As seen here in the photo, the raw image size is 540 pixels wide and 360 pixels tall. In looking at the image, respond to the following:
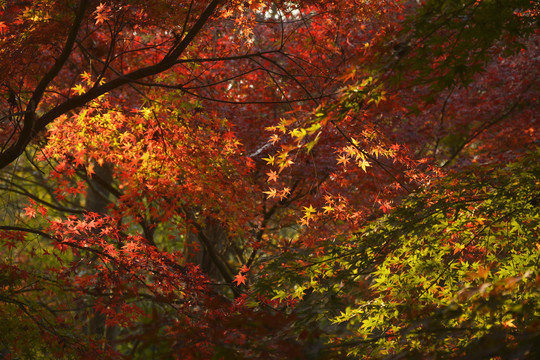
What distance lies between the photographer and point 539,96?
9.35 m

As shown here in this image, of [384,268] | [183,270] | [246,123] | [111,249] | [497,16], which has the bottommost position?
[384,268]

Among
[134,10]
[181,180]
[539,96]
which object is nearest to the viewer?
[134,10]

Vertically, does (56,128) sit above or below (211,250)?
above

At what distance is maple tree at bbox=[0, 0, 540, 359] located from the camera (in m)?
2.83

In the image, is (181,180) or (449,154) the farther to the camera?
(449,154)

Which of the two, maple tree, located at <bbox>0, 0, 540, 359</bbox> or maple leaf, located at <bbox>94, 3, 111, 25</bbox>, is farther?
maple leaf, located at <bbox>94, 3, 111, 25</bbox>

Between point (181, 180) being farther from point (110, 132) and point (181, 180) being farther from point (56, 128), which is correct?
point (56, 128)

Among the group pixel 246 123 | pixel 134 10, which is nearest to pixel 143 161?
pixel 134 10

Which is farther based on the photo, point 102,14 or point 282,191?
point 282,191

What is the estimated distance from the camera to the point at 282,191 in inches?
239

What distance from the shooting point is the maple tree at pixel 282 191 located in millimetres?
2828

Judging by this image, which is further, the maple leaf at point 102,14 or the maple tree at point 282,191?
the maple leaf at point 102,14

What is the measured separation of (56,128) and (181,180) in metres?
1.52

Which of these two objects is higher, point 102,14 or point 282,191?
point 102,14
